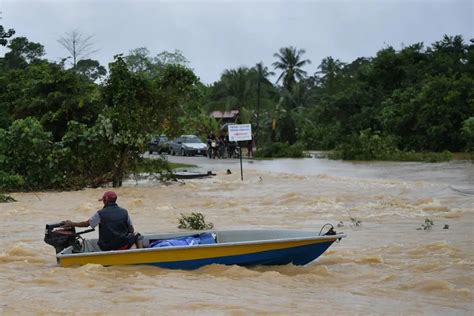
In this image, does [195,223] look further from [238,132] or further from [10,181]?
[238,132]

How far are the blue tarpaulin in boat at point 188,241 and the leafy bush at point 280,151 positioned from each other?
35.6 meters

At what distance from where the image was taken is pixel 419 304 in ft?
30.3

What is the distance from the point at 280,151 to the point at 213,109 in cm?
1245

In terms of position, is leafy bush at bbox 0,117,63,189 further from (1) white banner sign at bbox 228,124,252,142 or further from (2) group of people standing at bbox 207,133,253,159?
(2) group of people standing at bbox 207,133,253,159

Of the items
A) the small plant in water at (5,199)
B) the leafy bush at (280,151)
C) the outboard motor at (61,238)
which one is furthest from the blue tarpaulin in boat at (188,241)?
the leafy bush at (280,151)

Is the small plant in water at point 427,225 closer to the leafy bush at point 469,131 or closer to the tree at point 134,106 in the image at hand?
the tree at point 134,106

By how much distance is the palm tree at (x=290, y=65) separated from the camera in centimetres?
7225

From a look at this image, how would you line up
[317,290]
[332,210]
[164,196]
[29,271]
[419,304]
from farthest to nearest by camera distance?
[164,196] → [332,210] → [29,271] → [317,290] → [419,304]

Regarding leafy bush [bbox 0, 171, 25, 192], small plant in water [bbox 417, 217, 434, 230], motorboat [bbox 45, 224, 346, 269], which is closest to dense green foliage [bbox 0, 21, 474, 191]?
leafy bush [bbox 0, 171, 25, 192]

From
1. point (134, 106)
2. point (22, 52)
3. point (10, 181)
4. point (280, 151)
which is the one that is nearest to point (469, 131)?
point (280, 151)

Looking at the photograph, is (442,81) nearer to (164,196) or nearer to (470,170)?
(470,170)

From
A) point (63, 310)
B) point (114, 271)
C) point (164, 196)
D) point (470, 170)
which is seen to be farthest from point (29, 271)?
point (470, 170)

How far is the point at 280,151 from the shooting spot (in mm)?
47469

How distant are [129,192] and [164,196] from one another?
1.43 metres
